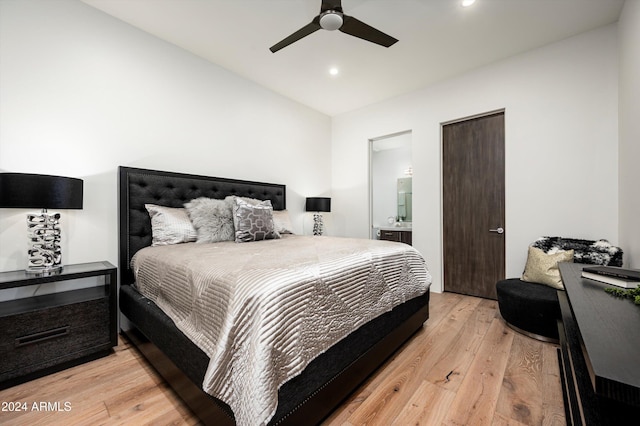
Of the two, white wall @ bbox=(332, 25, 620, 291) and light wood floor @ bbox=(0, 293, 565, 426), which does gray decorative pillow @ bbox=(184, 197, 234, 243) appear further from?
white wall @ bbox=(332, 25, 620, 291)

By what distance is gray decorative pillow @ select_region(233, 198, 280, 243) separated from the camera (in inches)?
98.3

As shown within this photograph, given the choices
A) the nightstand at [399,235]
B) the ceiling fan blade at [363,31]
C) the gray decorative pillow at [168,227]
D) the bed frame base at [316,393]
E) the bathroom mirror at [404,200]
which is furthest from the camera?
the bathroom mirror at [404,200]

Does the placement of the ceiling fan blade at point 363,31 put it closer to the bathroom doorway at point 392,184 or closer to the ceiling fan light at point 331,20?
the ceiling fan light at point 331,20

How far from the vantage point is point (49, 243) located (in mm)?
1866

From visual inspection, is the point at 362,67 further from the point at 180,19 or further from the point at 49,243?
the point at 49,243

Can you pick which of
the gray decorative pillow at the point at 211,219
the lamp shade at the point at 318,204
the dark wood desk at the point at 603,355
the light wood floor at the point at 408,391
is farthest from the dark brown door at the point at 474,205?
the gray decorative pillow at the point at 211,219

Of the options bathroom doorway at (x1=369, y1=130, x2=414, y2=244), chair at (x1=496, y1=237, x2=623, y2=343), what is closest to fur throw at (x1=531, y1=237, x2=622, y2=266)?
chair at (x1=496, y1=237, x2=623, y2=343)

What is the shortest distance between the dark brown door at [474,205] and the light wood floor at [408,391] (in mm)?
1196

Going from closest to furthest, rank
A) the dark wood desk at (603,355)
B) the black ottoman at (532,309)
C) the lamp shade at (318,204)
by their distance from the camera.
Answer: the dark wood desk at (603,355)
the black ottoman at (532,309)
the lamp shade at (318,204)

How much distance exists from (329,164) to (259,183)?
1.65m

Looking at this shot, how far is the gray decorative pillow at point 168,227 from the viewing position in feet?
7.61

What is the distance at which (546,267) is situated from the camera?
2.33 meters

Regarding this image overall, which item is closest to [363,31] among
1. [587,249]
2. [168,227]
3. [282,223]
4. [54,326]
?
[282,223]

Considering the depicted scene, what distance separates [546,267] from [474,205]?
3.64 ft
